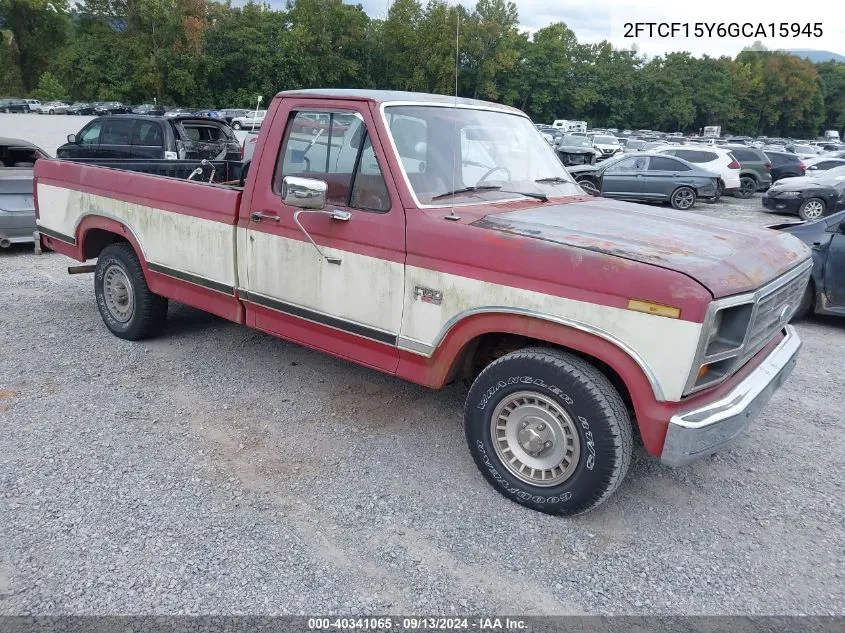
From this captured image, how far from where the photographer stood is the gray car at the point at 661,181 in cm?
1781

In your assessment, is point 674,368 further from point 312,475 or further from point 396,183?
point 312,475

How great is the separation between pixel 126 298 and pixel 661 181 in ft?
50.6

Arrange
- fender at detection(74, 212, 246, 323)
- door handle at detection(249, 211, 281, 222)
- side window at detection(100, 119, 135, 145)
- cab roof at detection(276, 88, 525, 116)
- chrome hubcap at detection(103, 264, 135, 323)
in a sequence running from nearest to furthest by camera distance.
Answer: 1. cab roof at detection(276, 88, 525, 116)
2. door handle at detection(249, 211, 281, 222)
3. fender at detection(74, 212, 246, 323)
4. chrome hubcap at detection(103, 264, 135, 323)
5. side window at detection(100, 119, 135, 145)

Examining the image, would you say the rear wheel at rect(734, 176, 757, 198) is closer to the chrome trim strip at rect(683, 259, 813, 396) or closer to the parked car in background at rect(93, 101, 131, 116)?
the chrome trim strip at rect(683, 259, 813, 396)

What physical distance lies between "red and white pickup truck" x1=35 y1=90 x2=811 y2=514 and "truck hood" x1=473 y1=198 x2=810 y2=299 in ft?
0.06

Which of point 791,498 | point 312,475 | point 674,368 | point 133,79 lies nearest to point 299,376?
point 312,475

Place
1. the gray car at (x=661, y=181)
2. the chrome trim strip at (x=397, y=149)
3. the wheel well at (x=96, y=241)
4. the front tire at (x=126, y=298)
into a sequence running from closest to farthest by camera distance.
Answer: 1. the chrome trim strip at (x=397, y=149)
2. the front tire at (x=126, y=298)
3. the wheel well at (x=96, y=241)
4. the gray car at (x=661, y=181)

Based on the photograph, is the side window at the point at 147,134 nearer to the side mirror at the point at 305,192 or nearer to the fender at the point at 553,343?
the side mirror at the point at 305,192

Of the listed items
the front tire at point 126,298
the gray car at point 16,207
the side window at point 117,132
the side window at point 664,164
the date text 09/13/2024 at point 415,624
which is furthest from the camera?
the side window at point 664,164

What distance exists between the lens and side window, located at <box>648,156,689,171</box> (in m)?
18.1

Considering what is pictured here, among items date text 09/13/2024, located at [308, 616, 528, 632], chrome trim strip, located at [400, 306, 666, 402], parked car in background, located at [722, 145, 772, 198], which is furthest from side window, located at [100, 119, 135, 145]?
parked car in background, located at [722, 145, 772, 198]

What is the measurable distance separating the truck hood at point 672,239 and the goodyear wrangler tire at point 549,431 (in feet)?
2.01

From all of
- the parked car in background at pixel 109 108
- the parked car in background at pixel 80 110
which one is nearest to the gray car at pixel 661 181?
the parked car in background at pixel 109 108

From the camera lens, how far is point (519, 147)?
4.62 metres
